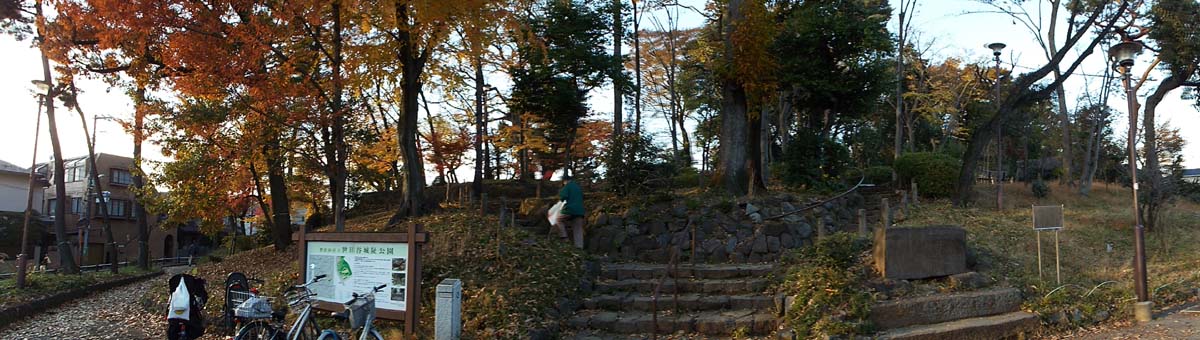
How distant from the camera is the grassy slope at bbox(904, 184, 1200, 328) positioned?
9.34 metres

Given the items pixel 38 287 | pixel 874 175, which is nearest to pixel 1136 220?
pixel 874 175

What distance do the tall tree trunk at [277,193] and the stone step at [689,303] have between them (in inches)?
466

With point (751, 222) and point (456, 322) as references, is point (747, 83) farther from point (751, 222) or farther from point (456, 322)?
point (456, 322)

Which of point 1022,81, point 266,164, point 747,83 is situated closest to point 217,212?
point 266,164

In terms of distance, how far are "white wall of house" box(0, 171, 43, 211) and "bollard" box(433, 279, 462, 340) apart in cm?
4575

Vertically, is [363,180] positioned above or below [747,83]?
below

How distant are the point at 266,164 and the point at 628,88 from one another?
1173 centimetres

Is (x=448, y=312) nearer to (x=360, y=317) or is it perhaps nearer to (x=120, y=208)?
(x=360, y=317)

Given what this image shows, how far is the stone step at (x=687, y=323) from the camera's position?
851cm

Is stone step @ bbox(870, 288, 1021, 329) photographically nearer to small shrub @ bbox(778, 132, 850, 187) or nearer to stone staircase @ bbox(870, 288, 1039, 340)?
stone staircase @ bbox(870, 288, 1039, 340)

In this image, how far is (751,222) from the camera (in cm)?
1301

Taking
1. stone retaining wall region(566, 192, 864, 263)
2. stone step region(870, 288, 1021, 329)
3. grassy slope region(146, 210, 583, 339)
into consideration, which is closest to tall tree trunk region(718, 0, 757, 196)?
stone retaining wall region(566, 192, 864, 263)

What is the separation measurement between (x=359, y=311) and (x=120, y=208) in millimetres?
50082

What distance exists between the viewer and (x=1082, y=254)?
12.4 m
